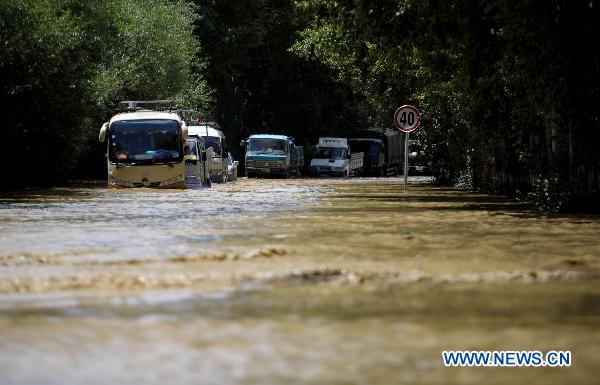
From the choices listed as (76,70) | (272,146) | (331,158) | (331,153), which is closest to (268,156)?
(272,146)

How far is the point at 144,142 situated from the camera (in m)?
45.6

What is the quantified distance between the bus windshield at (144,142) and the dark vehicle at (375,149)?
144 feet

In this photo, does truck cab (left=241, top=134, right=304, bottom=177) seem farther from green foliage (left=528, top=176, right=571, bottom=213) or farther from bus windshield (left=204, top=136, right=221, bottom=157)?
green foliage (left=528, top=176, right=571, bottom=213)

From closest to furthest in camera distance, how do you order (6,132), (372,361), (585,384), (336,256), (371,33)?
(585,384)
(372,361)
(336,256)
(371,33)
(6,132)

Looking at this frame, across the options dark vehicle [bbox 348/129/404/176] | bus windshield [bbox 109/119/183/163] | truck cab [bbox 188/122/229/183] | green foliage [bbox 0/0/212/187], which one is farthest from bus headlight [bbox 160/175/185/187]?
dark vehicle [bbox 348/129/404/176]

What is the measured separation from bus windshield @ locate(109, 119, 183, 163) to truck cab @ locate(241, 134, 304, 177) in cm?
2800

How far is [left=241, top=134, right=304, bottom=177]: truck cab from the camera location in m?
74.3

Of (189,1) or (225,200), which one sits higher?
(189,1)

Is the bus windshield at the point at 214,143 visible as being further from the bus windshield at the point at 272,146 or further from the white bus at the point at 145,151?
the white bus at the point at 145,151

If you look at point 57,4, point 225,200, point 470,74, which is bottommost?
Result: point 225,200

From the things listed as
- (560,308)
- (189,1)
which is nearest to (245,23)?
(189,1)

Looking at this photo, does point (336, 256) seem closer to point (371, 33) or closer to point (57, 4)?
point (371, 33)

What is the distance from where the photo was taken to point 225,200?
36.0 metres

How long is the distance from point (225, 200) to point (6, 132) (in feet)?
52.3
